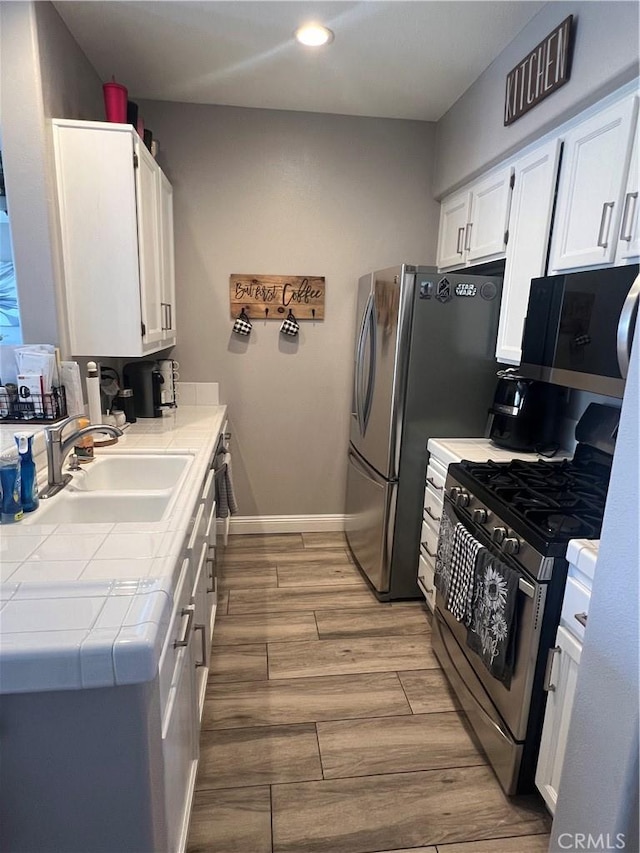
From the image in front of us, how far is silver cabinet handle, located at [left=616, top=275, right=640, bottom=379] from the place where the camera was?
1165mm

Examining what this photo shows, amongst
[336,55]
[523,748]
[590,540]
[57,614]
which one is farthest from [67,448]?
[336,55]

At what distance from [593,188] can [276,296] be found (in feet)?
6.14

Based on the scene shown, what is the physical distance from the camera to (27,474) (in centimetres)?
133

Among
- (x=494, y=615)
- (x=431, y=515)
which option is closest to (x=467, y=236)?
(x=431, y=515)

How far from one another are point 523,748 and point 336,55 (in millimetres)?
2899

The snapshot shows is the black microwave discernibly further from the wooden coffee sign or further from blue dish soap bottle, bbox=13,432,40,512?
blue dish soap bottle, bbox=13,432,40,512

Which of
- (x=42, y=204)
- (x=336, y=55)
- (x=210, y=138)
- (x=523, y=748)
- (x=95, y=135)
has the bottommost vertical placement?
(x=523, y=748)

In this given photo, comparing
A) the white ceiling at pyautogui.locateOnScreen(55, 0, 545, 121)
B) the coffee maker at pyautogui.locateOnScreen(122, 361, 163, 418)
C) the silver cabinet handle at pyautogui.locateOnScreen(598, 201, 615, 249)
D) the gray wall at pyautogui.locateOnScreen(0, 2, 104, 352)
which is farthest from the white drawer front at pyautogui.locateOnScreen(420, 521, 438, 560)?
the white ceiling at pyautogui.locateOnScreen(55, 0, 545, 121)

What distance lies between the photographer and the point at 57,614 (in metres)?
0.86

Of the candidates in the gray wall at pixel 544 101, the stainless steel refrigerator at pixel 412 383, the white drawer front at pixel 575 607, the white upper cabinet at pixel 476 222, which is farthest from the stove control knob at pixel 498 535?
the gray wall at pixel 544 101

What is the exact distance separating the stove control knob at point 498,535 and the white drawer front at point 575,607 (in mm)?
247

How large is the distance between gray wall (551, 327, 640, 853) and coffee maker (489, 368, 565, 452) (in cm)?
131

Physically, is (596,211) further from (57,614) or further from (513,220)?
(57,614)

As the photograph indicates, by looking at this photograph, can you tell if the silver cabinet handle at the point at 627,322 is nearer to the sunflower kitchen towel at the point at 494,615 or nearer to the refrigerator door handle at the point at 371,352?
the sunflower kitchen towel at the point at 494,615
